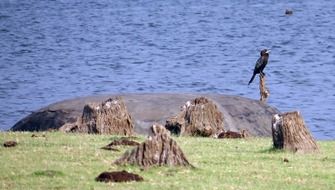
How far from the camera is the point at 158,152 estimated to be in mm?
14914

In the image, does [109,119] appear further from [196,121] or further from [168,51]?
[168,51]

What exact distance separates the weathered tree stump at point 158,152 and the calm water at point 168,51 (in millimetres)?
14880

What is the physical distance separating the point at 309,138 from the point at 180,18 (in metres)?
60.6

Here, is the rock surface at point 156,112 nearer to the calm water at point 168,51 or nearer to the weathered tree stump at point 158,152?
the calm water at point 168,51

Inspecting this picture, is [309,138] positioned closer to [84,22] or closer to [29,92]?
[29,92]

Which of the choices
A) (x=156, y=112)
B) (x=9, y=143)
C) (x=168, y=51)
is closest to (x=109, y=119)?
(x=9, y=143)

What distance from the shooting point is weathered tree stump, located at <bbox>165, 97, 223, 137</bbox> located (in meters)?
21.0

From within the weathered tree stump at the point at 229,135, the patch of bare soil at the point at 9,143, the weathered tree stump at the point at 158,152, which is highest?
the weathered tree stump at the point at 158,152

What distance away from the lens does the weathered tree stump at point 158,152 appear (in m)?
14.8

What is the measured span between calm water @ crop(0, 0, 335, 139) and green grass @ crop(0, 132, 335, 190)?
1238cm

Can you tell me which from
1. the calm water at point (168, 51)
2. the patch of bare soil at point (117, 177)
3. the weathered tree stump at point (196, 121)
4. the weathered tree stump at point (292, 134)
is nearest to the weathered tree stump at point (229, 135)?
the weathered tree stump at point (196, 121)

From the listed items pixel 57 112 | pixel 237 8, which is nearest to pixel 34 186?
pixel 57 112

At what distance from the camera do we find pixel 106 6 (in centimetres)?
9150

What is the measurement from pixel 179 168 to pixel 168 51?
41953 millimetres
